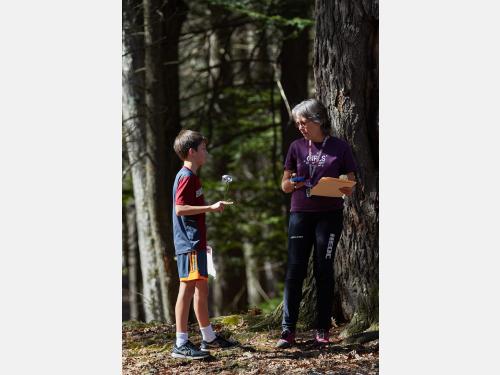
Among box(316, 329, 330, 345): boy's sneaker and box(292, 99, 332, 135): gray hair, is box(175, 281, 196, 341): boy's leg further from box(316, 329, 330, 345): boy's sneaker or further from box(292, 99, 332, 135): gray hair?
box(292, 99, 332, 135): gray hair

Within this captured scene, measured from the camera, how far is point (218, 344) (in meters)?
5.50

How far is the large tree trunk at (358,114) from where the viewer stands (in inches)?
224

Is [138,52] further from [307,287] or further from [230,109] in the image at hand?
[307,287]

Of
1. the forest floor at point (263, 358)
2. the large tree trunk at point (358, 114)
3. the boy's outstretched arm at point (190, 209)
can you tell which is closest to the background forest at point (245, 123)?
the large tree trunk at point (358, 114)

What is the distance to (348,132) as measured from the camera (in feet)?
18.7

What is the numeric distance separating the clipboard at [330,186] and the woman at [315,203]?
0.18ft

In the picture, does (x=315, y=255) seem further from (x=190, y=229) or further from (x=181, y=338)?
(x=181, y=338)

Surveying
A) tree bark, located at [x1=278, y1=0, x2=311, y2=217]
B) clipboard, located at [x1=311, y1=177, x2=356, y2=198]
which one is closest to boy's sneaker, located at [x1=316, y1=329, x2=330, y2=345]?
clipboard, located at [x1=311, y1=177, x2=356, y2=198]

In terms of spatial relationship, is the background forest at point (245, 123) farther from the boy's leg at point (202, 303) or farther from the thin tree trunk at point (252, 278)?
the boy's leg at point (202, 303)

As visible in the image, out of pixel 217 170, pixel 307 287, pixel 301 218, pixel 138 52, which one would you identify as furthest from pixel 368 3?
pixel 217 170

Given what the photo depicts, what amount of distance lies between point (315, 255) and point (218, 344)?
39.1 inches

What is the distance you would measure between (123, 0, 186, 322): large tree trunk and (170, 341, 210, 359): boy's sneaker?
3108 millimetres

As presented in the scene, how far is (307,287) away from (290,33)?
476 cm

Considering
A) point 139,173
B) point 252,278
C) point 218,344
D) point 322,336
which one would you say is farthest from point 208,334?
point 252,278
